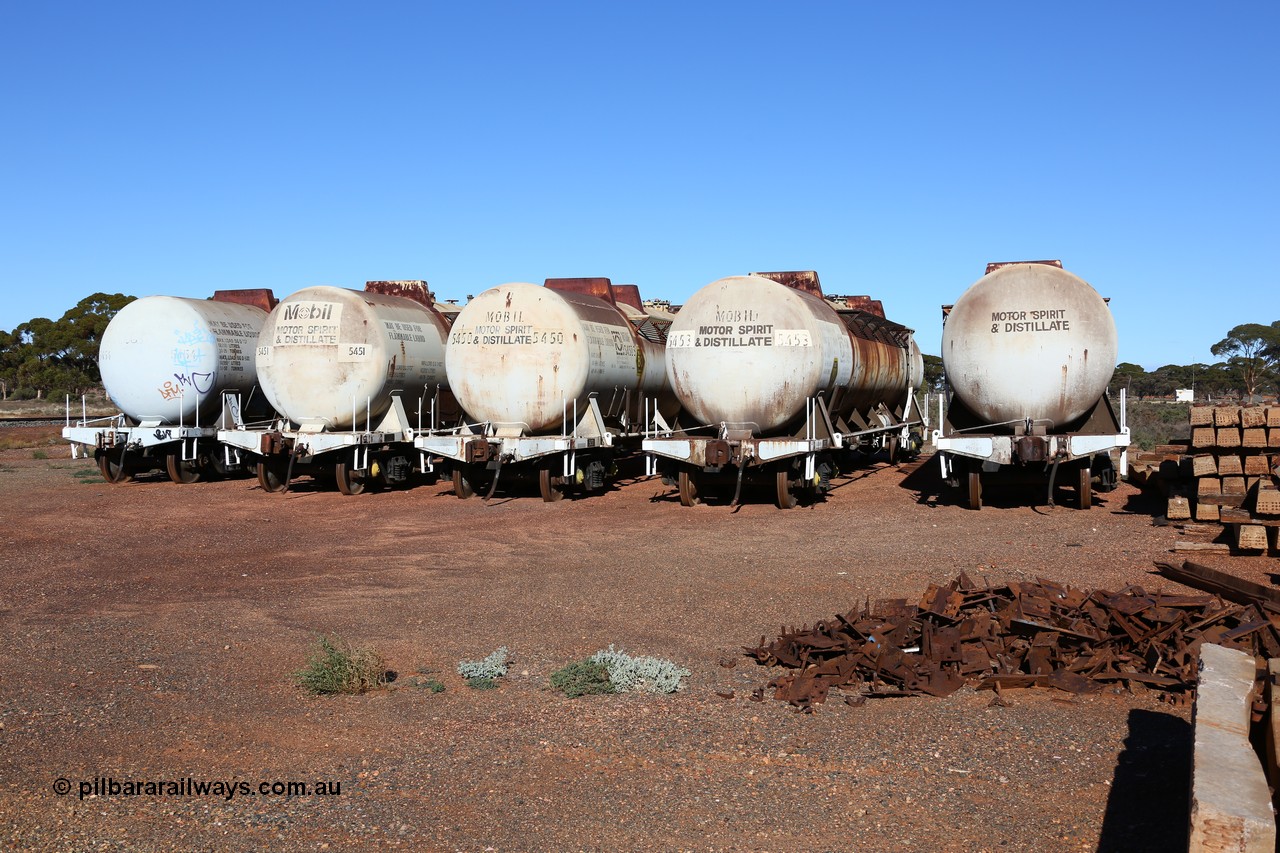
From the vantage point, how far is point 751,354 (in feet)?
51.6

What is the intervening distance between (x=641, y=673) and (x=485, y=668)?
1077 mm

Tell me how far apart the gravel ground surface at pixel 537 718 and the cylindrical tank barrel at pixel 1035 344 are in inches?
85.4

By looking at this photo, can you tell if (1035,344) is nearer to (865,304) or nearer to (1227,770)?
(865,304)

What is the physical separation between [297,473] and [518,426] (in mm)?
5683

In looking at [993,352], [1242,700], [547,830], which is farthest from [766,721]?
[993,352]

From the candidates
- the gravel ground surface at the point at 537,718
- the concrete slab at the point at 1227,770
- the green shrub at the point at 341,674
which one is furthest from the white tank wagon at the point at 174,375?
the concrete slab at the point at 1227,770

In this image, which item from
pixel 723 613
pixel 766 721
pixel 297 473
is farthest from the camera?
pixel 297 473

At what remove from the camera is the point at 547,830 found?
16.2ft

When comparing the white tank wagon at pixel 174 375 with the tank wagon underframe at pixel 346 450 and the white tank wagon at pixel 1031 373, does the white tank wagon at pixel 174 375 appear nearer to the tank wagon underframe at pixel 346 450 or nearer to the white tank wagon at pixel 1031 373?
the tank wagon underframe at pixel 346 450

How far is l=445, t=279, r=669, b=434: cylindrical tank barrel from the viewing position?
55.4 ft

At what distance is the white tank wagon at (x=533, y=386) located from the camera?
16875 mm

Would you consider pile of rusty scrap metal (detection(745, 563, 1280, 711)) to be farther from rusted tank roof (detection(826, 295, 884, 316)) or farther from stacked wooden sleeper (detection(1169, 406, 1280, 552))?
rusted tank roof (detection(826, 295, 884, 316))

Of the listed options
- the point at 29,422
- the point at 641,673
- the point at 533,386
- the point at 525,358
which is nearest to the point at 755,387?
the point at 533,386

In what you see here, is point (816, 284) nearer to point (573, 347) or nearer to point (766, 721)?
point (573, 347)
